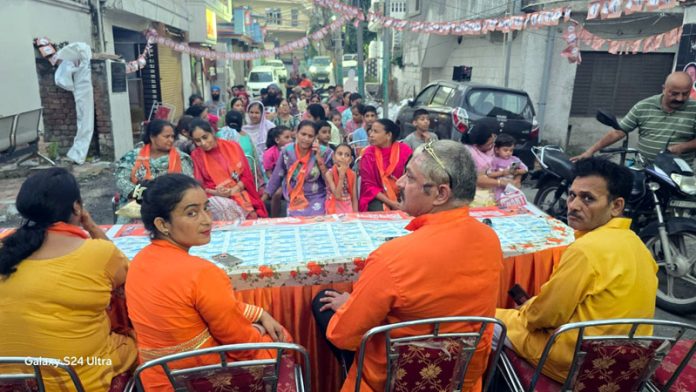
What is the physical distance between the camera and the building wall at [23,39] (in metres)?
7.19

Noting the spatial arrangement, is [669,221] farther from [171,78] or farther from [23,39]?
[171,78]

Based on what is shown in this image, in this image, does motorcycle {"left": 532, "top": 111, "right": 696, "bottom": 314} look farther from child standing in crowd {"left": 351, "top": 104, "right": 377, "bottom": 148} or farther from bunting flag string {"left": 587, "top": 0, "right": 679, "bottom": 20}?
child standing in crowd {"left": 351, "top": 104, "right": 377, "bottom": 148}

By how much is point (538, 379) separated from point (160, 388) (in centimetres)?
149

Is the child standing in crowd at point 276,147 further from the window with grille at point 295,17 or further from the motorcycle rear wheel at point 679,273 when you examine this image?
the window with grille at point 295,17

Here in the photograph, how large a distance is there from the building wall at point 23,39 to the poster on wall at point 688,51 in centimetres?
958

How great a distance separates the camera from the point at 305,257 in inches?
98.6

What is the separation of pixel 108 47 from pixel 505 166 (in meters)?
8.96

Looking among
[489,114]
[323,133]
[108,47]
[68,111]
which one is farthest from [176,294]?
[108,47]

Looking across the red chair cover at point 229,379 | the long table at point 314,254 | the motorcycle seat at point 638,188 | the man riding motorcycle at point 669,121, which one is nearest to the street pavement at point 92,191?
the man riding motorcycle at point 669,121

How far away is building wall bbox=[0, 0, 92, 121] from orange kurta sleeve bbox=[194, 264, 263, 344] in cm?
724

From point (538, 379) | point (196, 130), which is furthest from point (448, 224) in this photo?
point (196, 130)

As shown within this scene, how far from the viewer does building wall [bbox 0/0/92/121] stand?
7.19 meters

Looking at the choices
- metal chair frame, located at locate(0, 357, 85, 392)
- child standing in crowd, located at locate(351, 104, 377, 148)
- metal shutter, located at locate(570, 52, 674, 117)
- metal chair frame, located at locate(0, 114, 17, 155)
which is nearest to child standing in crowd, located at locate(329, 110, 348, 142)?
child standing in crowd, located at locate(351, 104, 377, 148)

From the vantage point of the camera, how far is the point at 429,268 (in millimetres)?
1662
